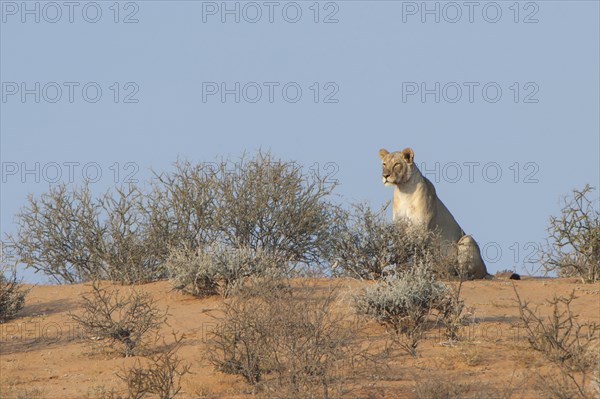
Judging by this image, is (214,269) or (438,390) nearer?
(438,390)

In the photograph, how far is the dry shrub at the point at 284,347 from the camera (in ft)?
38.4

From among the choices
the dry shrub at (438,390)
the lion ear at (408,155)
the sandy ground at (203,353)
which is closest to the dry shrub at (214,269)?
the sandy ground at (203,353)

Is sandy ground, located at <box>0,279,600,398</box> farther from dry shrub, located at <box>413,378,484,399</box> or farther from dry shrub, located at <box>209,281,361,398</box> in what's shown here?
dry shrub, located at <box>209,281,361,398</box>

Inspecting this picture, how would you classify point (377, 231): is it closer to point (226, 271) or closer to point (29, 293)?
point (226, 271)

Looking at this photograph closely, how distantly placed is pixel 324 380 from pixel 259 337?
1079 mm

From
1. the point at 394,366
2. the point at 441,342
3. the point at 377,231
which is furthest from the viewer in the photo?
the point at 377,231

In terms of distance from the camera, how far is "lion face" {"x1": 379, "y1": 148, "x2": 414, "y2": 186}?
19.6 meters

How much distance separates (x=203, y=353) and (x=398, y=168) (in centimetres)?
678

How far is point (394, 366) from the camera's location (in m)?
13.6

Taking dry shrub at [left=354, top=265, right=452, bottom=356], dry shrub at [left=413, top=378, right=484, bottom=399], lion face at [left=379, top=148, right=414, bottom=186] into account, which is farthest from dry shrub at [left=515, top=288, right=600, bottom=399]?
lion face at [left=379, top=148, right=414, bottom=186]

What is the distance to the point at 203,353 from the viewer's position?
45.6 ft

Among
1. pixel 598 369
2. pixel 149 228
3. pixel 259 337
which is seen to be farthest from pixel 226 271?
pixel 598 369

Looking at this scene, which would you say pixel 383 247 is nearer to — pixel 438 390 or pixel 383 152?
pixel 383 152

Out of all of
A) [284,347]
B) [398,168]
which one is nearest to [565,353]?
[284,347]
